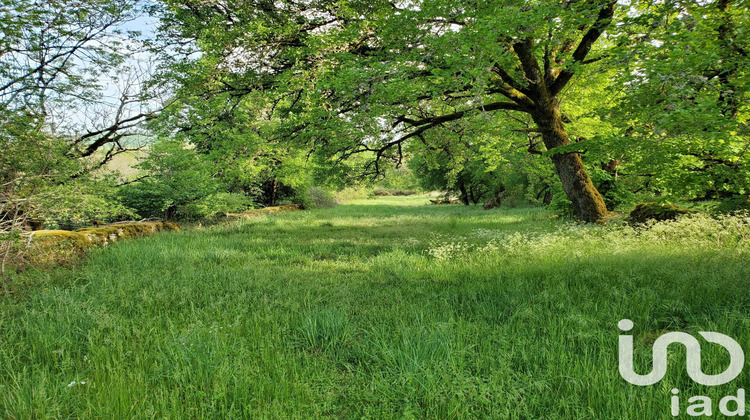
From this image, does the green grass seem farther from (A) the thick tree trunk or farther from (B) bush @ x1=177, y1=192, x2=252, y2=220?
(B) bush @ x1=177, y1=192, x2=252, y2=220

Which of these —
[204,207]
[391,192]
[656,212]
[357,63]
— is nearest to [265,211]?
[204,207]

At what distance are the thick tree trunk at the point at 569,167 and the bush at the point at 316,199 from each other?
20.2 m

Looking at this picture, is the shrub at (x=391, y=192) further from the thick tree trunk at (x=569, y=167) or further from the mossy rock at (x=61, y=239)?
the mossy rock at (x=61, y=239)

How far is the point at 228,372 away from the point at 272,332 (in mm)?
797

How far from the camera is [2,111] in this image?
6.62 m

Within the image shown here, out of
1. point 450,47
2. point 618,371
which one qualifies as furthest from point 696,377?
point 450,47

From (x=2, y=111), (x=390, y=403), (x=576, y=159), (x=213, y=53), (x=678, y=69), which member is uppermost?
(x=213, y=53)

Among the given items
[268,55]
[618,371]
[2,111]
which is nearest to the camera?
[618,371]

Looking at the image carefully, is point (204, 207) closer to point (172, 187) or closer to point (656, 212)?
point (172, 187)

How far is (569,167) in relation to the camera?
9312 mm

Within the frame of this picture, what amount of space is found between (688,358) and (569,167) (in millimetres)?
8036

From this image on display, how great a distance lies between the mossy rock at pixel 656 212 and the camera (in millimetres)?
7934

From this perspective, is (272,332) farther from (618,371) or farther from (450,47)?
(450,47)

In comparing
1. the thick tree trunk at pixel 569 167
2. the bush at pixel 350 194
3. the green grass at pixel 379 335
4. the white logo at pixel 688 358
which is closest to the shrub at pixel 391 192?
the bush at pixel 350 194
